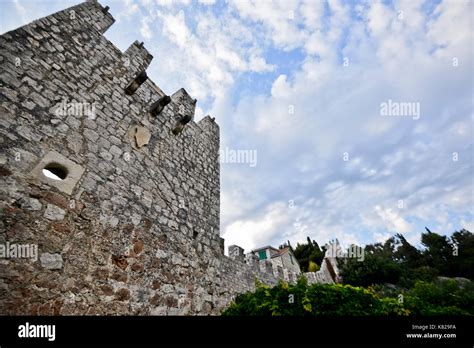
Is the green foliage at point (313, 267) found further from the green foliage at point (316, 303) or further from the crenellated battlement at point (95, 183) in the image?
the crenellated battlement at point (95, 183)

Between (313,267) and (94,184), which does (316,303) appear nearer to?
(94,184)

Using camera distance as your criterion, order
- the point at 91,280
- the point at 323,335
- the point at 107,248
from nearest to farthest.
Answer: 1. the point at 323,335
2. the point at 91,280
3. the point at 107,248

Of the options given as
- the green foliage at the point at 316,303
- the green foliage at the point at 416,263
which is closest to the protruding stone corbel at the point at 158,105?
the green foliage at the point at 316,303

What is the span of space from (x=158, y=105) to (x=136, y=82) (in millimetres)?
594

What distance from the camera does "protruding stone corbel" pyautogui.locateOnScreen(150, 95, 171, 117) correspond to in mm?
5241

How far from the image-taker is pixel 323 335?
2.64m

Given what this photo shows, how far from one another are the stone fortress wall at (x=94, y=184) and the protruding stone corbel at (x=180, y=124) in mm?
36

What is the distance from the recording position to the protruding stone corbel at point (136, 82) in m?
4.85

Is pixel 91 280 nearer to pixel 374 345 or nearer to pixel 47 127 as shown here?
pixel 47 127

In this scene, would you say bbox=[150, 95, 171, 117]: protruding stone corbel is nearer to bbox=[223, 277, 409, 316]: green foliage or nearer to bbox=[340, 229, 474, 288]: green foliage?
bbox=[223, 277, 409, 316]: green foliage

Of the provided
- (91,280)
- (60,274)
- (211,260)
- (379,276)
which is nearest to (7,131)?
(60,274)

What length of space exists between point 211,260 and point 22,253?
3.56m

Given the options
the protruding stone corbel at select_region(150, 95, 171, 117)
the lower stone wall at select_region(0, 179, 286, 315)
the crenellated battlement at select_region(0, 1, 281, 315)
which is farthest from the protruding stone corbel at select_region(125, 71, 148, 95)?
the lower stone wall at select_region(0, 179, 286, 315)

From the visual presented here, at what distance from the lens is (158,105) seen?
5266 mm
